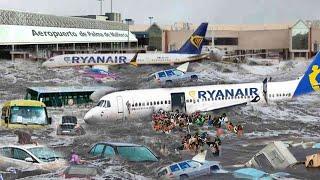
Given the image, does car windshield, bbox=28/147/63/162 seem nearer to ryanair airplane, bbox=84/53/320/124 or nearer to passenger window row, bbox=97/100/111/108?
ryanair airplane, bbox=84/53/320/124

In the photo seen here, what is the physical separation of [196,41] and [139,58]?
9.63m

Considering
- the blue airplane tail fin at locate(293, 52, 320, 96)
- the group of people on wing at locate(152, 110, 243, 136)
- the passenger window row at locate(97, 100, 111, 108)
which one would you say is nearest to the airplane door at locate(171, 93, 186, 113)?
the group of people on wing at locate(152, 110, 243, 136)

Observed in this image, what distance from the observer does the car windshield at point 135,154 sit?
76.5ft

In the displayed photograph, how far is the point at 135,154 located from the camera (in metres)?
23.6

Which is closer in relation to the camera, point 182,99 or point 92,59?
point 182,99

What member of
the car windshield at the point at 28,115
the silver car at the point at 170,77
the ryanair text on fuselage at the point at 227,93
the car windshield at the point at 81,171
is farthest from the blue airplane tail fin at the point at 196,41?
the car windshield at the point at 81,171

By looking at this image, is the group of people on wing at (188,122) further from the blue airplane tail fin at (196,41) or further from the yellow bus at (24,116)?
the blue airplane tail fin at (196,41)

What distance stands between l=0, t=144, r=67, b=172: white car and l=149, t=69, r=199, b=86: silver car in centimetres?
4984

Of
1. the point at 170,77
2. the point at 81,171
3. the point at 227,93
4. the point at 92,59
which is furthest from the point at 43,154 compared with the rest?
the point at 92,59

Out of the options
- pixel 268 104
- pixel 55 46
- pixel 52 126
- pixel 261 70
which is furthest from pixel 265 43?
pixel 52 126

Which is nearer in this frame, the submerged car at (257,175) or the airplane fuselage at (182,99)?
the submerged car at (257,175)

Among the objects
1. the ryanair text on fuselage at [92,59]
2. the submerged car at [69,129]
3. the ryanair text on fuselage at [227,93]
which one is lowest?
the submerged car at [69,129]

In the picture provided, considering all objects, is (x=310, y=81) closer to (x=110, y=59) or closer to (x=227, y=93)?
(x=227, y=93)

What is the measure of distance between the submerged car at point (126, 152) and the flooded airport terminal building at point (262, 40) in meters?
103
